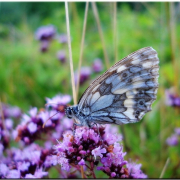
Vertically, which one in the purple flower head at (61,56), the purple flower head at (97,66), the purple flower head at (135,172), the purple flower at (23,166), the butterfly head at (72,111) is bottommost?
the purple flower head at (135,172)

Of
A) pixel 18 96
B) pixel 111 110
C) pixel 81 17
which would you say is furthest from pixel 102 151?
pixel 81 17

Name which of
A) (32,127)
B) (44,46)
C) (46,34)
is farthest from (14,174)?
(46,34)

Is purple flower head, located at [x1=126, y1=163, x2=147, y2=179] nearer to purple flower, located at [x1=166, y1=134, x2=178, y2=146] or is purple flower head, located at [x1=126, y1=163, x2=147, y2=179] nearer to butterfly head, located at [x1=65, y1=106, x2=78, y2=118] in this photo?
butterfly head, located at [x1=65, y1=106, x2=78, y2=118]

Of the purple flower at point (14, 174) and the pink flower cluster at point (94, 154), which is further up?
the pink flower cluster at point (94, 154)

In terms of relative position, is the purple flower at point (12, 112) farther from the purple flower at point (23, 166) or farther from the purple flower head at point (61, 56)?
the purple flower at point (23, 166)

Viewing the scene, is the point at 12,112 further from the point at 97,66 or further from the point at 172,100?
the point at 172,100

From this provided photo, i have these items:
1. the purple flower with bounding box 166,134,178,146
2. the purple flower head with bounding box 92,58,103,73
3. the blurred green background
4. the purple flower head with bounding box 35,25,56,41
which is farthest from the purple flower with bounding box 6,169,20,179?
the purple flower head with bounding box 35,25,56,41

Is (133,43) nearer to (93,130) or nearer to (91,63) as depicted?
(91,63)

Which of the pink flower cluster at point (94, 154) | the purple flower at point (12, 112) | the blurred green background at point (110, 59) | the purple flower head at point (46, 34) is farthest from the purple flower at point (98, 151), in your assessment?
the purple flower head at point (46, 34)
